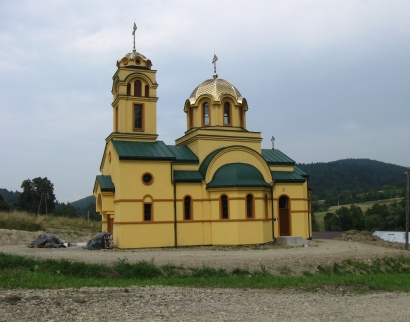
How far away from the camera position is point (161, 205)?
25672 mm

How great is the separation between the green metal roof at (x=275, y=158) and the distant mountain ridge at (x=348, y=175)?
11331cm

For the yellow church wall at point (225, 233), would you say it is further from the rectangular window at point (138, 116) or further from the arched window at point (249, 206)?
the rectangular window at point (138, 116)

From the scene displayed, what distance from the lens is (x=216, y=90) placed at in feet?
96.2

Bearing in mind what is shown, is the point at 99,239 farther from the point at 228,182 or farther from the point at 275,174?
the point at 275,174

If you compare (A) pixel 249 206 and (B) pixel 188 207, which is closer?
(A) pixel 249 206

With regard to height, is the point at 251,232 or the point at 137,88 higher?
the point at 137,88

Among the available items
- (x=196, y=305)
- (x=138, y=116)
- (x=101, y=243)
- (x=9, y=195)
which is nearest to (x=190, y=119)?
(x=138, y=116)

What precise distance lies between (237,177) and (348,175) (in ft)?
469

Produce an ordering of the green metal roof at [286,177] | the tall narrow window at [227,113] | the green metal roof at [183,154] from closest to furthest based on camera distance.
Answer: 1. the green metal roof at [183,154]
2. the green metal roof at [286,177]
3. the tall narrow window at [227,113]

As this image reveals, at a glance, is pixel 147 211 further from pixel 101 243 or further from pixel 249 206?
pixel 249 206

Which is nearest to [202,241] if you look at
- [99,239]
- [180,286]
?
[99,239]

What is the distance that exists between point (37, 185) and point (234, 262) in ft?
185

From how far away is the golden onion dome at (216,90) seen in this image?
95.9ft

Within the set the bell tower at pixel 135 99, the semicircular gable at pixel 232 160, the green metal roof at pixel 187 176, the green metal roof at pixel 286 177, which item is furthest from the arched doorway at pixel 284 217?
the bell tower at pixel 135 99
